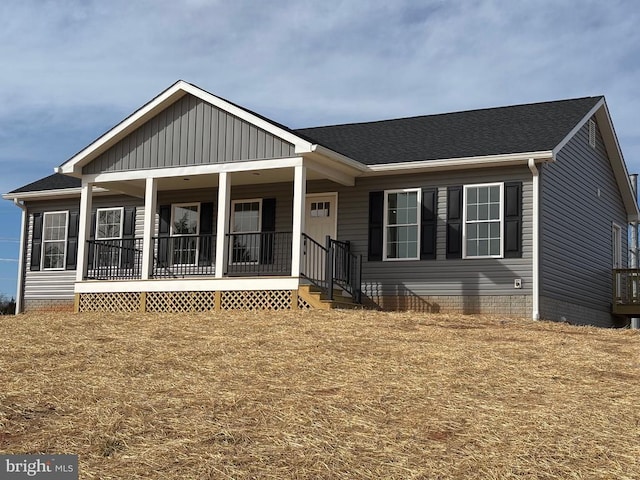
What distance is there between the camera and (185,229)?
19.8m

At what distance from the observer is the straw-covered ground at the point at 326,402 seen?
6.67 metres

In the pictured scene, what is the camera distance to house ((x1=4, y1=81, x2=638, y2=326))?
16.2 meters

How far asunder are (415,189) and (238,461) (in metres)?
11.3

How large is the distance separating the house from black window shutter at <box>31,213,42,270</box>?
3110mm

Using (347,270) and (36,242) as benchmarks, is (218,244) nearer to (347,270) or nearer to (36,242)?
(347,270)

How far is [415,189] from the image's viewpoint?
681 inches

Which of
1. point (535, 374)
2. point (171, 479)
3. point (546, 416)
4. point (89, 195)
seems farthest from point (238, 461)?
point (89, 195)

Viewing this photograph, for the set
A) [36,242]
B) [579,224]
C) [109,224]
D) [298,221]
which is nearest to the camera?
[298,221]

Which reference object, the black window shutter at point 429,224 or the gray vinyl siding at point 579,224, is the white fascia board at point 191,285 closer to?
the black window shutter at point 429,224

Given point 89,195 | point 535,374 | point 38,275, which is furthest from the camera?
point 38,275

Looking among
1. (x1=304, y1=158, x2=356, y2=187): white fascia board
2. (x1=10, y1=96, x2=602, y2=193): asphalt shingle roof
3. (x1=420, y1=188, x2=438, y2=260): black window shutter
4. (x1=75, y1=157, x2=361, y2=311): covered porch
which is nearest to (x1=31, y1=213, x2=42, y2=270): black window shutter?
(x1=10, y1=96, x2=602, y2=193): asphalt shingle roof

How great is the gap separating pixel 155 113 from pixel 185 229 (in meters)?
3.18

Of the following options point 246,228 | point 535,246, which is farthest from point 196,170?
point 535,246

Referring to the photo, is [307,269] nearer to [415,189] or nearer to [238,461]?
[415,189]
